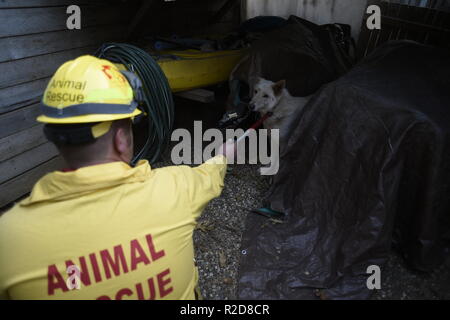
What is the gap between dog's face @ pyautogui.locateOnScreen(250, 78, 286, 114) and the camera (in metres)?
3.70

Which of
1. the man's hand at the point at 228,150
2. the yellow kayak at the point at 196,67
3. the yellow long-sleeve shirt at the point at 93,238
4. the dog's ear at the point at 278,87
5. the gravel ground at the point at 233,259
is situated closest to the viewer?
the yellow long-sleeve shirt at the point at 93,238

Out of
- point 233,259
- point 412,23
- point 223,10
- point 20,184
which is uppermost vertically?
point 223,10

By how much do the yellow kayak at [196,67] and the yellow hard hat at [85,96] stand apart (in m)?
2.80

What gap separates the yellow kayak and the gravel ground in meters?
1.61

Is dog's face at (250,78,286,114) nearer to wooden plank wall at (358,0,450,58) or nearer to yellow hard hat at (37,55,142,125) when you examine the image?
wooden plank wall at (358,0,450,58)

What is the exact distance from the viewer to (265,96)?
374 cm

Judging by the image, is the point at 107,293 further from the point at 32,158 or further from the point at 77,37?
the point at 77,37

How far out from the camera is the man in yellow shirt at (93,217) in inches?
43.1

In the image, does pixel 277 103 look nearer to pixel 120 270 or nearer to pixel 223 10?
pixel 120 270

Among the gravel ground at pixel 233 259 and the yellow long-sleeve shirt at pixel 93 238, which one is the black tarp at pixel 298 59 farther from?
the yellow long-sleeve shirt at pixel 93 238

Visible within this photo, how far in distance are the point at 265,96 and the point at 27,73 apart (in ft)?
9.27

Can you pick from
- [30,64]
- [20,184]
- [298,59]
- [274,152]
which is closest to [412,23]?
[298,59]

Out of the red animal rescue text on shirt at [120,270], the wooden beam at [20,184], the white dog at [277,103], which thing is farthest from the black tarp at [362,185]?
the wooden beam at [20,184]

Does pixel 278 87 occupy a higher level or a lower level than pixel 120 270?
higher
